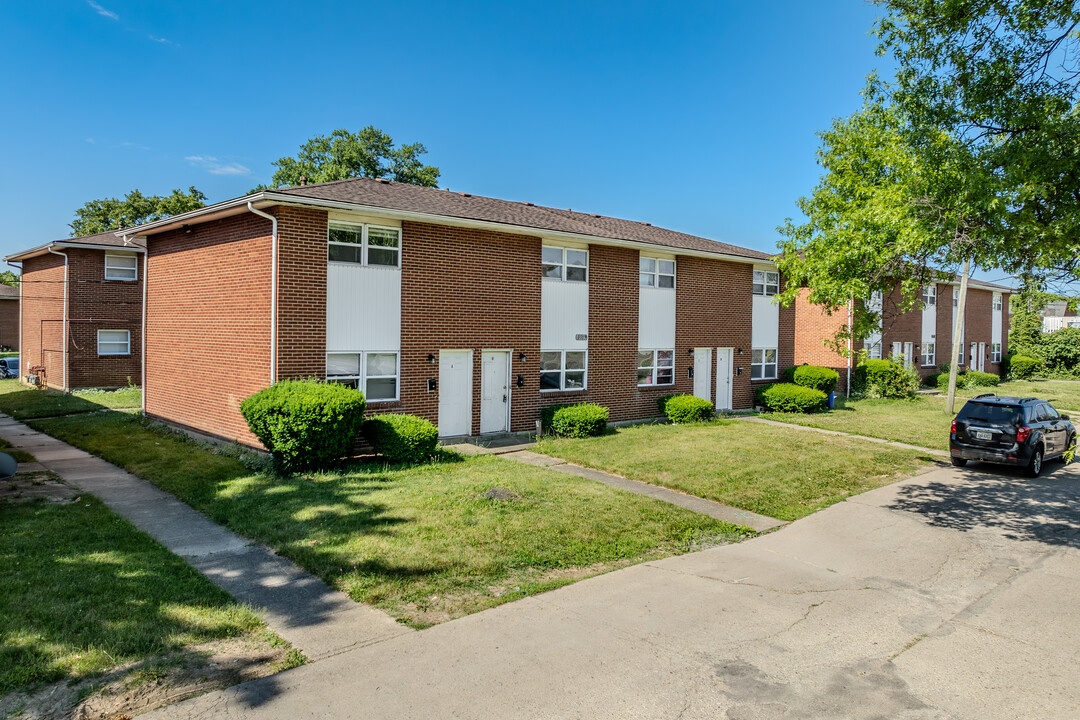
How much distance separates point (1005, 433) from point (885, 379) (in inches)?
647

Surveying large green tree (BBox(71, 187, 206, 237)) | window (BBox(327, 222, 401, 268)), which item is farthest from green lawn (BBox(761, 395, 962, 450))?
large green tree (BBox(71, 187, 206, 237))

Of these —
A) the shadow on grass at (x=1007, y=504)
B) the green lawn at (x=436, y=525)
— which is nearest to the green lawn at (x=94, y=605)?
the green lawn at (x=436, y=525)

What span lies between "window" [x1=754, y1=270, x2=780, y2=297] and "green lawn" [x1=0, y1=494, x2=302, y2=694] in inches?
835

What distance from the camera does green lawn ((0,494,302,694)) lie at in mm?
5297

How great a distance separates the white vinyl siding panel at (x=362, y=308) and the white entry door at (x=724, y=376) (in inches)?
498

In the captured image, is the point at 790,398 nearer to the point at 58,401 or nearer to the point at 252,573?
the point at 252,573

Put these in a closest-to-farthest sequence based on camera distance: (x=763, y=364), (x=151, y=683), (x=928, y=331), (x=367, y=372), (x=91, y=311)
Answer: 1. (x=151, y=683)
2. (x=367, y=372)
3. (x=763, y=364)
4. (x=91, y=311)
5. (x=928, y=331)

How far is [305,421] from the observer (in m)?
11.4

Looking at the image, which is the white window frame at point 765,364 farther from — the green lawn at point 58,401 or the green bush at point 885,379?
the green lawn at point 58,401

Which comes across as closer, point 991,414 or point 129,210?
point 991,414

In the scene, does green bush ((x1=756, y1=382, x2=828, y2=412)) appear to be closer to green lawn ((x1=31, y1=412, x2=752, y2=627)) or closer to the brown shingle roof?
the brown shingle roof

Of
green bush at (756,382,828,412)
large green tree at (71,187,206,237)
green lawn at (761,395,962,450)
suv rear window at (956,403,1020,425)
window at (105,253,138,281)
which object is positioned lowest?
green lawn at (761,395,962,450)

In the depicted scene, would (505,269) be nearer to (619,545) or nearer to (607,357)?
(607,357)

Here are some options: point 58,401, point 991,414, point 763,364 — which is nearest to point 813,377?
point 763,364
